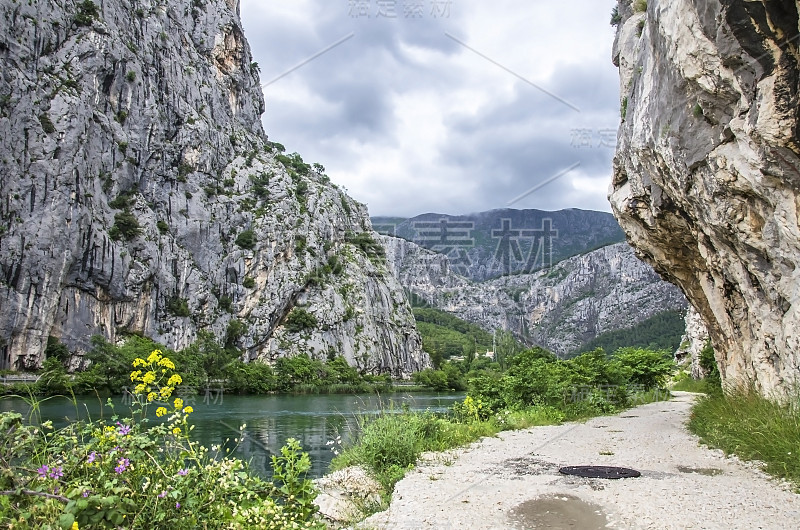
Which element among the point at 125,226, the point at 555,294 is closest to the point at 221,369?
the point at 125,226

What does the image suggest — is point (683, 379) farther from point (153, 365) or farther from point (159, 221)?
point (159, 221)

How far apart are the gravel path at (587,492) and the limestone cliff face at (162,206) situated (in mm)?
63341

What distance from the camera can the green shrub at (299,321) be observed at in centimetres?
9256

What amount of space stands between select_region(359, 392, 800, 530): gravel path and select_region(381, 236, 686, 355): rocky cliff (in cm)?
9826

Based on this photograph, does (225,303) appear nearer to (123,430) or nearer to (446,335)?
(446,335)

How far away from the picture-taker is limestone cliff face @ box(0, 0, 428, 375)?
60.5 m

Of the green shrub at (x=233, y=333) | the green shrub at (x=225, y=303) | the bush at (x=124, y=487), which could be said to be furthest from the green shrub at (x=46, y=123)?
the bush at (x=124, y=487)

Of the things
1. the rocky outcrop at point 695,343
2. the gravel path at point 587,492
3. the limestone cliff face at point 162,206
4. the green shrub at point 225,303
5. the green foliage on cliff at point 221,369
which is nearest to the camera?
the gravel path at point 587,492

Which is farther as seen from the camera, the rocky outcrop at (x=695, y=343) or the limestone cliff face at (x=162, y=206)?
the limestone cliff face at (x=162, y=206)

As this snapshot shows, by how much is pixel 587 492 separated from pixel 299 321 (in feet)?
290

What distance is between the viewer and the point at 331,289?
9775 centimetres

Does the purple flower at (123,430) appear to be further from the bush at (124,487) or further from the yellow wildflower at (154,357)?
the yellow wildflower at (154,357)

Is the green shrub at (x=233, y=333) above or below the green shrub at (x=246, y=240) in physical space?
below

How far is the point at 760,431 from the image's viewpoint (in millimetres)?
7918
